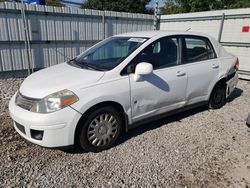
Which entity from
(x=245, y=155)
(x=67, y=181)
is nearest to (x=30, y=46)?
(x=67, y=181)

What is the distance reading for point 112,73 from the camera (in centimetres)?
289

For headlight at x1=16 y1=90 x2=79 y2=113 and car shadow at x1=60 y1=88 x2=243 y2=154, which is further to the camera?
car shadow at x1=60 y1=88 x2=243 y2=154

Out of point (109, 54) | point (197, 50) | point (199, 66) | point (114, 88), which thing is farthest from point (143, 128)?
point (197, 50)

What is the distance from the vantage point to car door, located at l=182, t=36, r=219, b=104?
374 centimetres

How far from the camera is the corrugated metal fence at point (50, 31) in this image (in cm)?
634

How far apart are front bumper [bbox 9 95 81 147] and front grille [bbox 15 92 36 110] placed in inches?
2.2

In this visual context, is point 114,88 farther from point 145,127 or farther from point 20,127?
point 20,127

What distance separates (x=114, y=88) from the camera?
285 cm

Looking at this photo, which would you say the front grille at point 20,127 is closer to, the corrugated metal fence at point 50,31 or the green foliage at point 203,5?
the corrugated metal fence at point 50,31

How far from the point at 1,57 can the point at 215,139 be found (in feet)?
20.6

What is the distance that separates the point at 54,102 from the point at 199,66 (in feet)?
8.71

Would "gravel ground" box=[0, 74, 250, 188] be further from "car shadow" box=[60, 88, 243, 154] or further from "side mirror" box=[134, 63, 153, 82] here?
"side mirror" box=[134, 63, 153, 82]

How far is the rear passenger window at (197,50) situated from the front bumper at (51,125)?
2266 millimetres

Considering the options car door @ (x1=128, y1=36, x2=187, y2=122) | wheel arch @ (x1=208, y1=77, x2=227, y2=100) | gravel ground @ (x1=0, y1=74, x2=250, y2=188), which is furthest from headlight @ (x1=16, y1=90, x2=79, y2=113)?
wheel arch @ (x1=208, y1=77, x2=227, y2=100)
